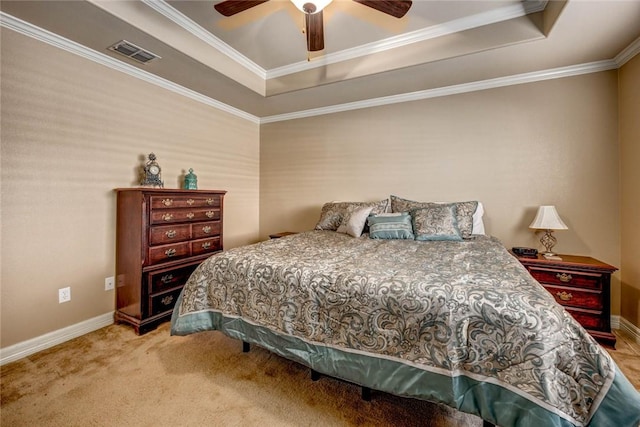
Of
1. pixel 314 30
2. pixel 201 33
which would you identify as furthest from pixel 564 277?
pixel 201 33

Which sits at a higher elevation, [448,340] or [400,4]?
[400,4]

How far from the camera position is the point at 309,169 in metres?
3.88

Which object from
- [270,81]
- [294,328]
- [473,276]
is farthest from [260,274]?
[270,81]

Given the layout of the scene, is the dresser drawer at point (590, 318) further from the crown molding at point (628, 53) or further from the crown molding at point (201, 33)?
the crown molding at point (201, 33)

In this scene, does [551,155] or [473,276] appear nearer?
[473,276]

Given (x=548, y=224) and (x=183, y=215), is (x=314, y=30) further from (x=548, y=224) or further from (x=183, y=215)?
(x=548, y=224)

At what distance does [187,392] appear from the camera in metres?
1.55

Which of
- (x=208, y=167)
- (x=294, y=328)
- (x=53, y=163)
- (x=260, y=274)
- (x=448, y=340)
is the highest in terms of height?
(x=208, y=167)

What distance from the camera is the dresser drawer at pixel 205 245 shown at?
2.68 metres

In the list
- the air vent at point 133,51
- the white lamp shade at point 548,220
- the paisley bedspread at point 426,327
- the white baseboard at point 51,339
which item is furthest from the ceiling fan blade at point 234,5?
the white lamp shade at point 548,220

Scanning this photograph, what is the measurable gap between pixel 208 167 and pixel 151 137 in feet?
2.48

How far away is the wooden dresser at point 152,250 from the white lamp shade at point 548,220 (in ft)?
10.7

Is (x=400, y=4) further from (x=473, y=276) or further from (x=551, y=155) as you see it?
(x=551, y=155)

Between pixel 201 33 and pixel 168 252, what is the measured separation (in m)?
2.05
